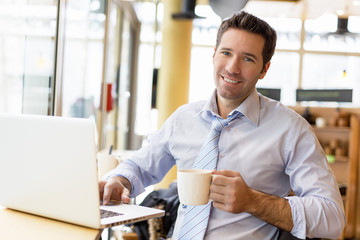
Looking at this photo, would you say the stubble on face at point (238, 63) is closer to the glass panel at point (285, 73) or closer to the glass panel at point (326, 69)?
the glass panel at point (285, 73)

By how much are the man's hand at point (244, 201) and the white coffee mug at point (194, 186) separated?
0.03 m

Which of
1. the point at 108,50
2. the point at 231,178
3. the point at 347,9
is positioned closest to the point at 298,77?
the point at 347,9

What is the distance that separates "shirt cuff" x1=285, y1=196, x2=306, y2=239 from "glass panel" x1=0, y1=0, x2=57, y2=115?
162 centimetres

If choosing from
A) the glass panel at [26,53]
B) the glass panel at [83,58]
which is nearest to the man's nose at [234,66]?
the glass panel at [26,53]

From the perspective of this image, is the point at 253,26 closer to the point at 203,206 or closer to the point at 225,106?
the point at 225,106

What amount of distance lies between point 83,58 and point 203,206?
2.54m

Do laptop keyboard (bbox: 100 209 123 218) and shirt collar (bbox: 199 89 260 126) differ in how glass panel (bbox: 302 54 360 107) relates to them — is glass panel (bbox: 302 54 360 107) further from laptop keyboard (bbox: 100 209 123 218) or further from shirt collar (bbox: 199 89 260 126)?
laptop keyboard (bbox: 100 209 123 218)

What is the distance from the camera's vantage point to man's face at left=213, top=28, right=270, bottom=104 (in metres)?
1.69

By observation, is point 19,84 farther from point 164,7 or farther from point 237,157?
point 164,7

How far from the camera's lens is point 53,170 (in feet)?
4.07

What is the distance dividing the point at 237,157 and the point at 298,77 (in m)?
7.12

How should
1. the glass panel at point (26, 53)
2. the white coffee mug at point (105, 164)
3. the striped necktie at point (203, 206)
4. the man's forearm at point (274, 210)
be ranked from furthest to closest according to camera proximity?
the glass panel at point (26, 53) < the white coffee mug at point (105, 164) < the striped necktie at point (203, 206) < the man's forearm at point (274, 210)

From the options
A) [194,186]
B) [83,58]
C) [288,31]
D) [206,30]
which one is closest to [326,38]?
[288,31]

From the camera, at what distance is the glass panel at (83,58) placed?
10.5 ft
